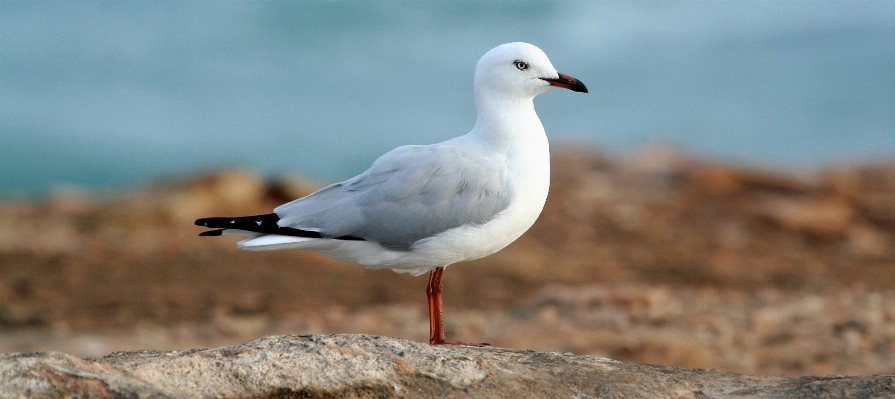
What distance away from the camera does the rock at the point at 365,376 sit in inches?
141

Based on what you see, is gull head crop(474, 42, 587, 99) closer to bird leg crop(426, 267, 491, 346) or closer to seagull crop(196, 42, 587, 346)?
seagull crop(196, 42, 587, 346)

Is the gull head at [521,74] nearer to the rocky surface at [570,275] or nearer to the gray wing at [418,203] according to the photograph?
the gray wing at [418,203]

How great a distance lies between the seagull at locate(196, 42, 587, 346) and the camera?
18.7 feet

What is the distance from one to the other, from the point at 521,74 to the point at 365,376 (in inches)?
107

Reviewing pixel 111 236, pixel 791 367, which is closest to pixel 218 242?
pixel 111 236

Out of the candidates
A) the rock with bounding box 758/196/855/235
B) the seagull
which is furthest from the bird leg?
the rock with bounding box 758/196/855/235

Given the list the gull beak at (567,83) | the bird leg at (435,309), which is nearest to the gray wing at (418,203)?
the bird leg at (435,309)

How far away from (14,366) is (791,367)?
6.70 m

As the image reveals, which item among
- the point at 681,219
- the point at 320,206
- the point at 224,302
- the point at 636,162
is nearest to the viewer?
the point at 320,206

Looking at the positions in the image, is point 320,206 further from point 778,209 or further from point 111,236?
point 778,209

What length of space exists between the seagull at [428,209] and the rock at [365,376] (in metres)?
1.15

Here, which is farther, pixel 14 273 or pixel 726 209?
pixel 726 209

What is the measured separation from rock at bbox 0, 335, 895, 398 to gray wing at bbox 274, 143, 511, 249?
1207 mm

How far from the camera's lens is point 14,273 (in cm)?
1267
